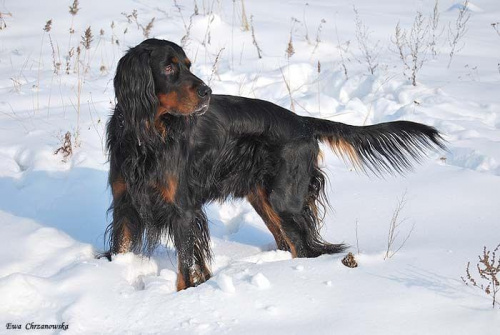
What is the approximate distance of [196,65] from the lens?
675 cm

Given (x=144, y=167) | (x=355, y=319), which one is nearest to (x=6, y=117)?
(x=144, y=167)

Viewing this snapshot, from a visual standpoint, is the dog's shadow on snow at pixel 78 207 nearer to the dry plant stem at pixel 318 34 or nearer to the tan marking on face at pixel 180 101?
the tan marking on face at pixel 180 101

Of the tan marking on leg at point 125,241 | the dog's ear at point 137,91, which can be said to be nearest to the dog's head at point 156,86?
Result: the dog's ear at point 137,91

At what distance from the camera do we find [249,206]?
4133mm

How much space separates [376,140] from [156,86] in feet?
4.34

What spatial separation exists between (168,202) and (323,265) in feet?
2.80

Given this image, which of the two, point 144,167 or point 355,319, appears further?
point 144,167

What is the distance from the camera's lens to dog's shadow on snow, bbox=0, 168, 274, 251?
3.71 meters

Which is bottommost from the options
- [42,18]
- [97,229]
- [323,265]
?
[97,229]

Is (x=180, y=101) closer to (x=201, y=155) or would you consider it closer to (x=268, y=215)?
(x=201, y=155)

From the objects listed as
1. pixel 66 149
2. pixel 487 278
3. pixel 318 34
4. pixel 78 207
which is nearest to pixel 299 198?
pixel 487 278

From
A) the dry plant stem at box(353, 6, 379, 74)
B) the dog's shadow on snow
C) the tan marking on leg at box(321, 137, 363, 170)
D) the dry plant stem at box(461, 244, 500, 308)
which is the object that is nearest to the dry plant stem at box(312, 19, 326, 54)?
the dry plant stem at box(353, 6, 379, 74)

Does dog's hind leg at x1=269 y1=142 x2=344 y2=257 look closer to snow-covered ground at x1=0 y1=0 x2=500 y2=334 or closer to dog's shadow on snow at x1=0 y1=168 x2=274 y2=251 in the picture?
snow-covered ground at x1=0 y1=0 x2=500 y2=334

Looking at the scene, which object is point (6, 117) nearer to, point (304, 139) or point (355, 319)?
point (304, 139)
